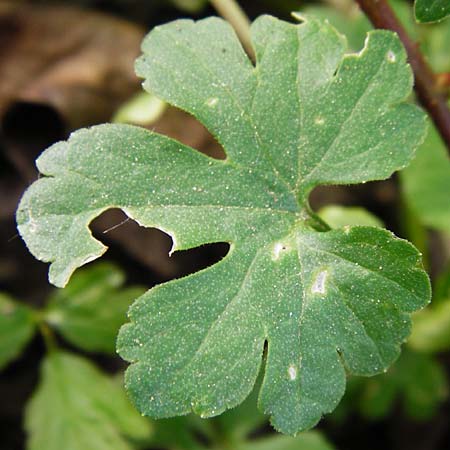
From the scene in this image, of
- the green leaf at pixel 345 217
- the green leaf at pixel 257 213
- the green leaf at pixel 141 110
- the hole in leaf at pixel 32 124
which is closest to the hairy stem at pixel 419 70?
the green leaf at pixel 257 213

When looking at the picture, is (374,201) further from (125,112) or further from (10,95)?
(10,95)

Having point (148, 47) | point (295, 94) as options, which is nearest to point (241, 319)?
point (295, 94)

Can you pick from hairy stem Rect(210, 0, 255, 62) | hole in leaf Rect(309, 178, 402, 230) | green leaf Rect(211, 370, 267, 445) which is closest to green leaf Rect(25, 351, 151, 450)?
green leaf Rect(211, 370, 267, 445)

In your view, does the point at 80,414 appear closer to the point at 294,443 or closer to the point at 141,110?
the point at 294,443

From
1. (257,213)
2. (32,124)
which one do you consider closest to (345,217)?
(257,213)

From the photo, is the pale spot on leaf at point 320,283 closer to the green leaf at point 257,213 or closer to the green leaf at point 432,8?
the green leaf at point 257,213

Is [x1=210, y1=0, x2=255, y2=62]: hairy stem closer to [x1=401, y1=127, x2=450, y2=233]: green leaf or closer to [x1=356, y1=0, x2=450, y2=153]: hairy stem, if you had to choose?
[x1=356, y1=0, x2=450, y2=153]: hairy stem

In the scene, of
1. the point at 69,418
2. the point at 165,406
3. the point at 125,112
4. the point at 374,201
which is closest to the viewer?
the point at 165,406
